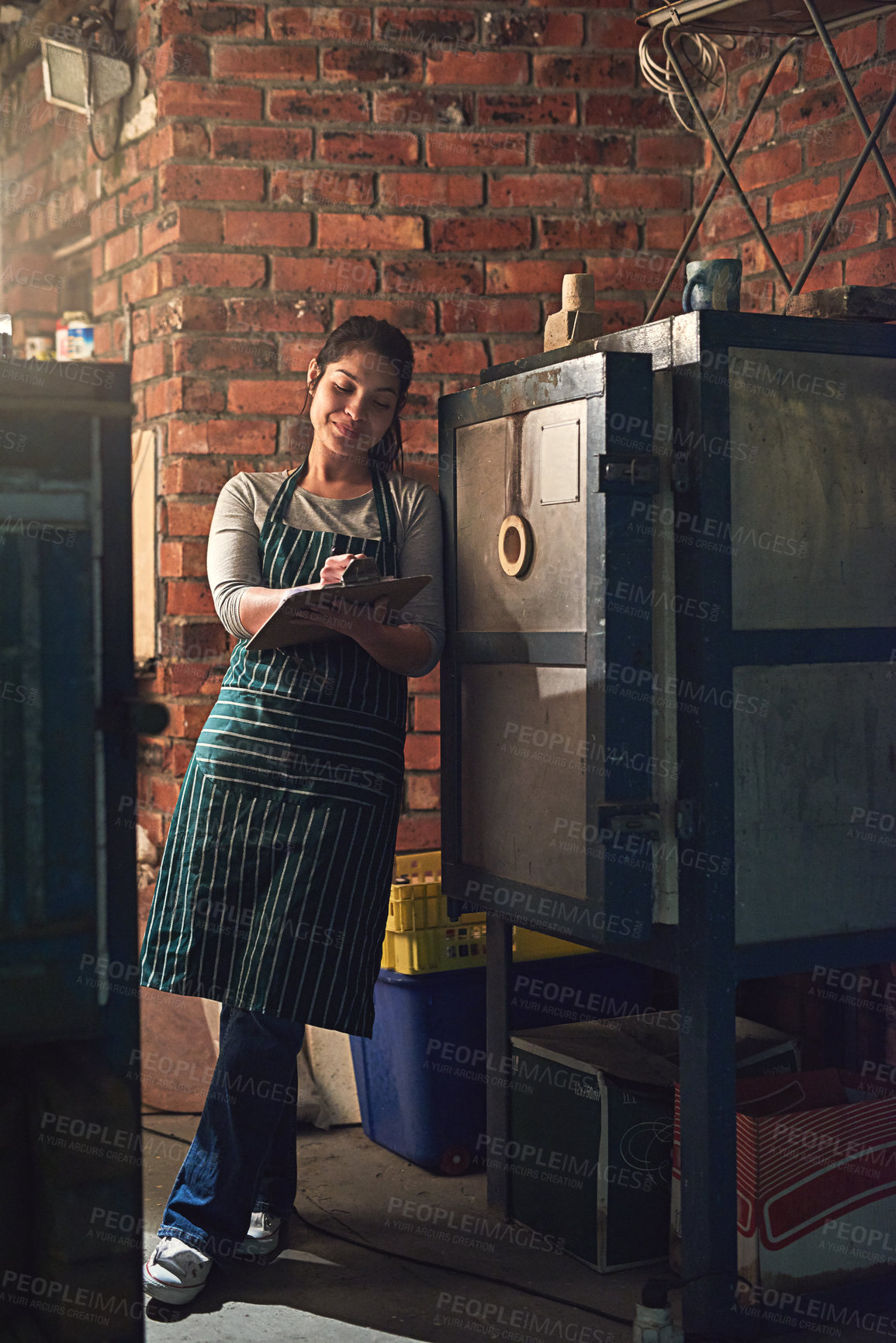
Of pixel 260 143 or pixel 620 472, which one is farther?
pixel 260 143

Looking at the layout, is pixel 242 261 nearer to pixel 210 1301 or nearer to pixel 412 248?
pixel 412 248

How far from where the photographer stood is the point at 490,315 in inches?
122

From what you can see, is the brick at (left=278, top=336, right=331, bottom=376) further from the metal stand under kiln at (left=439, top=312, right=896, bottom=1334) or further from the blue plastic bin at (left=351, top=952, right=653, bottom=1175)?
the blue plastic bin at (left=351, top=952, right=653, bottom=1175)

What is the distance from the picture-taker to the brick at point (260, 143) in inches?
118

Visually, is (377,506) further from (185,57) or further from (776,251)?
(185,57)

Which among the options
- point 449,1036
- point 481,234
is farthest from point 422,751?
point 481,234

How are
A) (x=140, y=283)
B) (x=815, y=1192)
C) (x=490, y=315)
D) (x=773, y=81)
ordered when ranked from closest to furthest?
(x=815, y=1192) < (x=773, y=81) < (x=490, y=315) < (x=140, y=283)

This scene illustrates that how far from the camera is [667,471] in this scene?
2.05 meters

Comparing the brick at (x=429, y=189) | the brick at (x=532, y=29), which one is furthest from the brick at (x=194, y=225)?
the brick at (x=532, y=29)

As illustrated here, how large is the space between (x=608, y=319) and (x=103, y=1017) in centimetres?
225

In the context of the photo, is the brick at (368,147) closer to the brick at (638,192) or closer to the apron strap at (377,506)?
the brick at (638,192)

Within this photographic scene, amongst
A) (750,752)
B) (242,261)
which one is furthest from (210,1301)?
(242,261)

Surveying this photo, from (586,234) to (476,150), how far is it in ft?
1.03

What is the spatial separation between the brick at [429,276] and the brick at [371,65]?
0.40m
